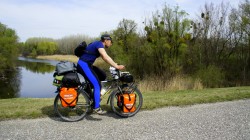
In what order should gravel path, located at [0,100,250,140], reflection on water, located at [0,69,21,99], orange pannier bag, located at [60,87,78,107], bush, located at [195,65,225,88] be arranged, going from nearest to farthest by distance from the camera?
gravel path, located at [0,100,250,140]
orange pannier bag, located at [60,87,78,107]
bush, located at [195,65,225,88]
reflection on water, located at [0,69,21,99]

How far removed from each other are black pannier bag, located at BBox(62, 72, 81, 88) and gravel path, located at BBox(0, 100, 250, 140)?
0.83 m

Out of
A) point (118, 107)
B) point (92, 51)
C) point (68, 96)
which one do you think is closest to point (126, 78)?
point (118, 107)

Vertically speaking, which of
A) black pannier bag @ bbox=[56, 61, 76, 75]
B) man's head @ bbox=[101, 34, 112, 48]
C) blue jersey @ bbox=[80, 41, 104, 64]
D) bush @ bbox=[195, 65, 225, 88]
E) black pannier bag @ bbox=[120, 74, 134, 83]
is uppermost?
man's head @ bbox=[101, 34, 112, 48]

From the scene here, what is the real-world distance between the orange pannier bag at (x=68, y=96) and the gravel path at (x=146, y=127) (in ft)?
1.41

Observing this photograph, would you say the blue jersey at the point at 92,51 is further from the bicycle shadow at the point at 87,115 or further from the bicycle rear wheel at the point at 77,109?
the bicycle shadow at the point at 87,115

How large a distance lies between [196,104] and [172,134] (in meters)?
2.58

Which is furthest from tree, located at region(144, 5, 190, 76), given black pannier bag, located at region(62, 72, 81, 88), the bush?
black pannier bag, located at region(62, 72, 81, 88)

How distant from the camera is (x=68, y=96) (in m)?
4.63

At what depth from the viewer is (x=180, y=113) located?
525 cm

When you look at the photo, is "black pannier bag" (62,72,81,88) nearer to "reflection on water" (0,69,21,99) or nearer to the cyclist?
the cyclist

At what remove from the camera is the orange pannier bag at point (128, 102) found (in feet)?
16.3

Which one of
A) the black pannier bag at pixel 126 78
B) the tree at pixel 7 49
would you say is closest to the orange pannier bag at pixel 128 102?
the black pannier bag at pixel 126 78

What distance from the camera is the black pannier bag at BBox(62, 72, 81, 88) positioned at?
4613 millimetres

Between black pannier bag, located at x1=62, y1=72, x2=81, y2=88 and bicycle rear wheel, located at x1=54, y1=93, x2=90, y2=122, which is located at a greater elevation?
black pannier bag, located at x1=62, y1=72, x2=81, y2=88
